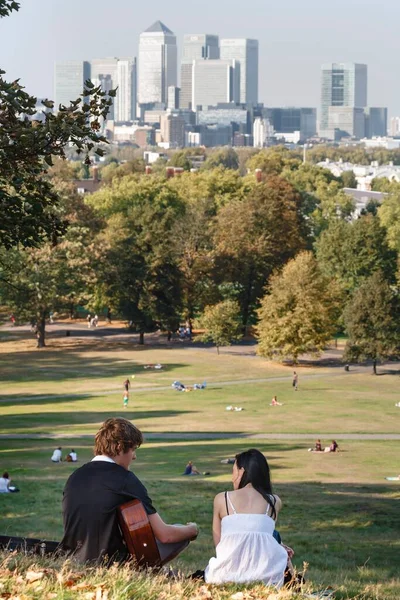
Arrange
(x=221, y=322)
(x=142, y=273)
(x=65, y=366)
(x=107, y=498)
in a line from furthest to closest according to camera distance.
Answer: (x=142, y=273), (x=221, y=322), (x=65, y=366), (x=107, y=498)

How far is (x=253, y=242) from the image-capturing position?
7375 cm

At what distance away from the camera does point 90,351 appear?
6456 centimetres

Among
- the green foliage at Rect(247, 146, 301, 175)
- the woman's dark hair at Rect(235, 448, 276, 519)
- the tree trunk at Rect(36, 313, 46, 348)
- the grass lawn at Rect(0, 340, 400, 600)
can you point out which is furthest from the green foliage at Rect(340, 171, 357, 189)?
the woman's dark hair at Rect(235, 448, 276, 519)

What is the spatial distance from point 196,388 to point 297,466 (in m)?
20.9

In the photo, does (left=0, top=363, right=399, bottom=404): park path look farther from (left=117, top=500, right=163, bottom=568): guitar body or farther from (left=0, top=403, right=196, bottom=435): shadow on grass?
(left=117, top=500, right=163, bottom=568): guitar body

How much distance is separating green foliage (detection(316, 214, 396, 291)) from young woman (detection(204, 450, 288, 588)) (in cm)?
6747

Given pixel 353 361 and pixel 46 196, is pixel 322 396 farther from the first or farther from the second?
pixel 46 196

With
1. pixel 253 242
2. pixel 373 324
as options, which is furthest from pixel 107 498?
pixel 253 242

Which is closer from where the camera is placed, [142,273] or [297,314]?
[297,314]

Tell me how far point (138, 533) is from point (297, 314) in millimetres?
55521

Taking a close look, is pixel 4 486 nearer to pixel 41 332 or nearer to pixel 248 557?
pixel 248 557

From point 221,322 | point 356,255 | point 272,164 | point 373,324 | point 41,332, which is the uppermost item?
point 272,164

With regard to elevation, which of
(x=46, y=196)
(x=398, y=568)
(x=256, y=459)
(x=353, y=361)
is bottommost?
(x=353, y=361)

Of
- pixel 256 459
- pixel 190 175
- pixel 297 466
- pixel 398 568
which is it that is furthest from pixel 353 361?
pixel 256 459
